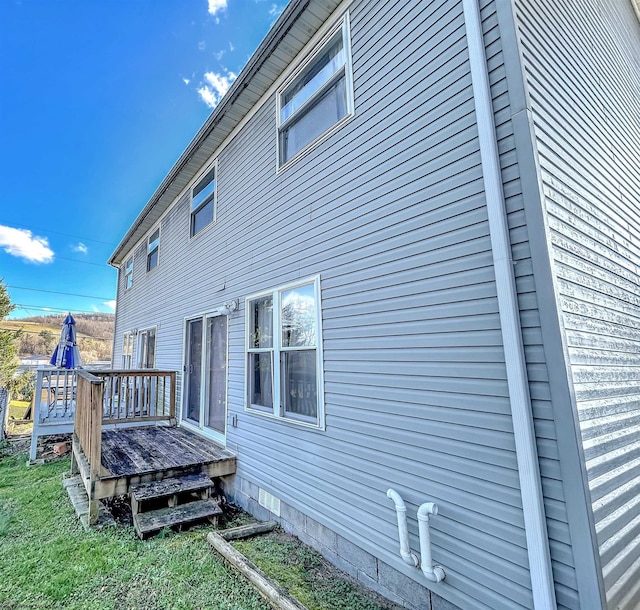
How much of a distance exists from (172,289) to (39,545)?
16.5ft

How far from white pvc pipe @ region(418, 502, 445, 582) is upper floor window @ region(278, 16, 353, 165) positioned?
3.26m

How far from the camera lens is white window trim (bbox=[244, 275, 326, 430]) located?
10.6 feet

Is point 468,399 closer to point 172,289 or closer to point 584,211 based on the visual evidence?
point 584,211

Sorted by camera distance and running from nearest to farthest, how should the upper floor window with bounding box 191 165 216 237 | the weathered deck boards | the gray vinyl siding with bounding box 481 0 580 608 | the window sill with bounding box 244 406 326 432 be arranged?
the gray vinyl siding with bounding box 481 0 580 608 → the window sill with bounding box 244 406 326 432 → the weathered deck boards → the upper floor window with bounding box 191 165 216 237

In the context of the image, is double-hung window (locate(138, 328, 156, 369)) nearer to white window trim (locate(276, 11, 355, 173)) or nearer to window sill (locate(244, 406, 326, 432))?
window sill (locate(244, 406, 326, 432))

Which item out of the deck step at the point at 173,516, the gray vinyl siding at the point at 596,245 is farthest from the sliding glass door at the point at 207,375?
the gray vinyl siding at the point at 596,245

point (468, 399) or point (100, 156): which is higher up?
point (100, 156)

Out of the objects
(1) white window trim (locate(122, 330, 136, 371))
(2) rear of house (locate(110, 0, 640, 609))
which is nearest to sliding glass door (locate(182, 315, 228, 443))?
(2) rear of house (locate(110, 0, 640, 609))

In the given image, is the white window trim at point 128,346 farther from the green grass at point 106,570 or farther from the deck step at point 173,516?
the deck step at point 173,516

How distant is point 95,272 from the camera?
32938mm

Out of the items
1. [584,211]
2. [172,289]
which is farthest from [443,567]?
[172,289]

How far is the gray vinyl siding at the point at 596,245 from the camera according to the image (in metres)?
1.90

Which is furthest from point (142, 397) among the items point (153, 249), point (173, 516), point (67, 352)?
point (153, 249)

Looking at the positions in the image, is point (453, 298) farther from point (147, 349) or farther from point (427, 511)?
point (147, 349)
